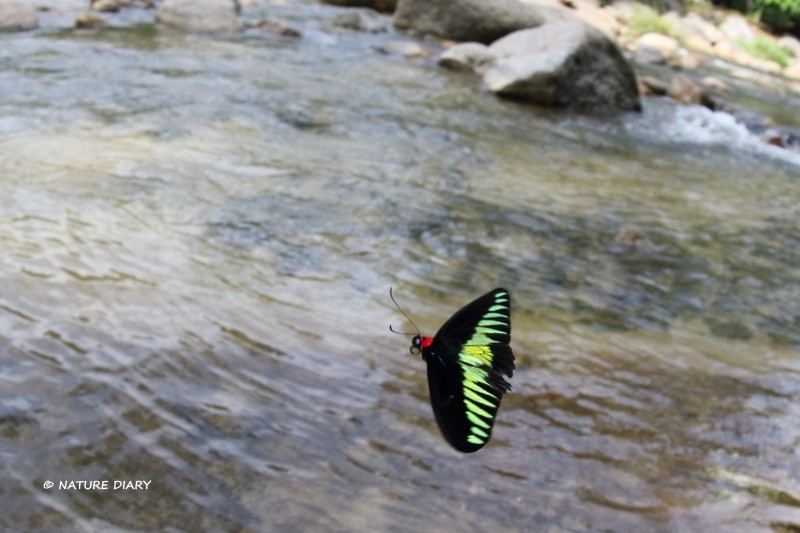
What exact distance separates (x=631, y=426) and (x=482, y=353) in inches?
52.3

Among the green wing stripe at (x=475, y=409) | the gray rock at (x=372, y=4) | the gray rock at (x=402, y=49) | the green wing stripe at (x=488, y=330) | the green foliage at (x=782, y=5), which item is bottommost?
the gray rock at (x=402, y=49)

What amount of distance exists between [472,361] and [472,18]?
10.0 metres

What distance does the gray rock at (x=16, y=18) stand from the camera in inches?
292

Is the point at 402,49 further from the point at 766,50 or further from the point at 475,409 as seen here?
the point at 766,50

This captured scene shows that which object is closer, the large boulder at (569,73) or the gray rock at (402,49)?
the large boulder at (569,73)

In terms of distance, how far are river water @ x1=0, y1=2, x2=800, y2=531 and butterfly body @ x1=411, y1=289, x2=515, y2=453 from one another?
28.9 inches

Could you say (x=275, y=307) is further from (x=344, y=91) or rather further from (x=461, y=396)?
(x=344, y=91)

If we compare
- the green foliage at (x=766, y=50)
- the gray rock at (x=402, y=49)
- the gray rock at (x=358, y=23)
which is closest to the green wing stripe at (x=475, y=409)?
the gray rock at (x=402, y=49)

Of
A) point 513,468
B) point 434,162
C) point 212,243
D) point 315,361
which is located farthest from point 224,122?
point 513,468

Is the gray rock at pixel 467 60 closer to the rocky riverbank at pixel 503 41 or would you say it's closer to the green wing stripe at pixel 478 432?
the rocky riverbank at pixel 503 41

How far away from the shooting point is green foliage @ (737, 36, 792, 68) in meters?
16.2

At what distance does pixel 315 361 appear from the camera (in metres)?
2.41

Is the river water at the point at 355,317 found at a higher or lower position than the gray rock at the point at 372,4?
lower

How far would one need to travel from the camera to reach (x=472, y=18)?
10406 millimetres
